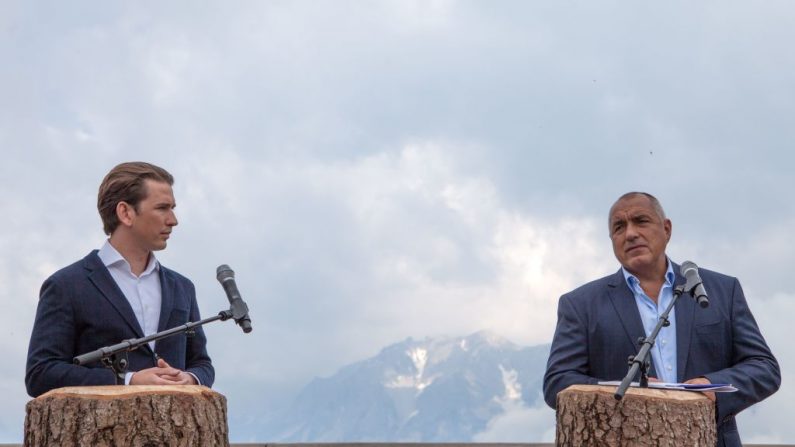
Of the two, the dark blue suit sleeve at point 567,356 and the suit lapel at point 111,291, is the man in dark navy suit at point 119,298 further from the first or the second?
the dark blue suit sleeve at point 567,356

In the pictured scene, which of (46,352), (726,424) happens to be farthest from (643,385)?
(46,352)

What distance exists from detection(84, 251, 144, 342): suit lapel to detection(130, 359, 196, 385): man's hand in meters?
0.24

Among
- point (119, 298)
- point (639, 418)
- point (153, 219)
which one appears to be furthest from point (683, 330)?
point (119, 298)

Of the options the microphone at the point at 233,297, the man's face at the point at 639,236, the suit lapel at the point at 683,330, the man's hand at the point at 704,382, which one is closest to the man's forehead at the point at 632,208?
the man's face at the point at 639,236

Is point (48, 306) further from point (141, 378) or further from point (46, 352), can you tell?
point (141, 378)

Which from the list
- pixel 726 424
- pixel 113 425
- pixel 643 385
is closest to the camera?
pixel 113 425

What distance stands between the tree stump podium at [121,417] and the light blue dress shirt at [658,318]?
6.96 feet

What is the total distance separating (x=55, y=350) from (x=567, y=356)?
2360 mm

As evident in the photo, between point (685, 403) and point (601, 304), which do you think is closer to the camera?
point (685, 403)

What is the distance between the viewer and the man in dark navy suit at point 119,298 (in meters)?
4.91

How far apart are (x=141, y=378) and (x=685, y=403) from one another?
2316 mm

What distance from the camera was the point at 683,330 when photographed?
5.21 m

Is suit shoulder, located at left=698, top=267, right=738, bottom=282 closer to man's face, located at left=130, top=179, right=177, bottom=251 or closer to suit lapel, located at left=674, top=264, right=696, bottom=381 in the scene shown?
suit lapel, located at left=674, top=264, right=696, bottom=381

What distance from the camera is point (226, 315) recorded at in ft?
15.2
